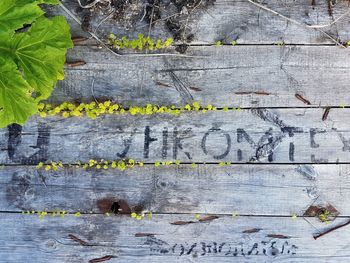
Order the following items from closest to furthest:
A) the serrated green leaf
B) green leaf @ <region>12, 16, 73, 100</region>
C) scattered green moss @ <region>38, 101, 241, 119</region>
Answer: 1. the serrated green leaf
2. green leaf @ <region>12, 16, 73, 100</region>
3. scattered green moss @ <region>38, 101, 241, 119</region>

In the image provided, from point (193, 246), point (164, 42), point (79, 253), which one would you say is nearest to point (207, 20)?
point (164, 42)

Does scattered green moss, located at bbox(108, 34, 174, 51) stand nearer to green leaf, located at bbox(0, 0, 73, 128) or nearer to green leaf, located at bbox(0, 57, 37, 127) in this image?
green leaf, located at bbox(0, 0, 73, 128)

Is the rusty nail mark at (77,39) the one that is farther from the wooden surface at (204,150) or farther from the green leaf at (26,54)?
the green leaf at (26,54)

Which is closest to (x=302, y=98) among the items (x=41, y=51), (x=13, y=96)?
(x=41, y=51)

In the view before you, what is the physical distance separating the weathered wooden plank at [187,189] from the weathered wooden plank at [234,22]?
2.33 feet

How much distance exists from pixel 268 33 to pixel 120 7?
0.83 m

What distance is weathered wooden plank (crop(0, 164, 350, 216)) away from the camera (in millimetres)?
2746

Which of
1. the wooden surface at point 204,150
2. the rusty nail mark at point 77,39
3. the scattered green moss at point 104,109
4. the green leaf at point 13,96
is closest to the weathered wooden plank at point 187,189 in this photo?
the wooden surface at point 204,150

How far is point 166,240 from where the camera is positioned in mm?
2771

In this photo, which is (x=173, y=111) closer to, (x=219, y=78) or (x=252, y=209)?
(x=219, y=78)

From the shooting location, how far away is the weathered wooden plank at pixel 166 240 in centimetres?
275

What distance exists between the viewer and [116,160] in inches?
110

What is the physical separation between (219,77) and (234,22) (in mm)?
316

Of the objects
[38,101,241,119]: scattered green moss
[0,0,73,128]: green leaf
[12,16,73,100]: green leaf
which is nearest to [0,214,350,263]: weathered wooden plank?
[38,101,241,119]: scattered green moss
